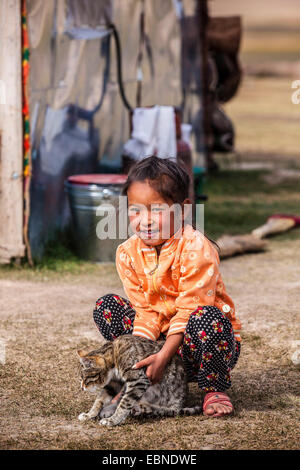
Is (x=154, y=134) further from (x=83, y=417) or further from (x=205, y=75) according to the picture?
(x=205, y=75)

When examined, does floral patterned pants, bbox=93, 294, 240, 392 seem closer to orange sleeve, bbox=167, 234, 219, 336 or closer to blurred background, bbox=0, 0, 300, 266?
orange sleeve, bbox=167, 234, 219, 336

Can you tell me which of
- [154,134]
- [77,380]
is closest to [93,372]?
[77,380]

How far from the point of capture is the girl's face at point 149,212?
3.21 m

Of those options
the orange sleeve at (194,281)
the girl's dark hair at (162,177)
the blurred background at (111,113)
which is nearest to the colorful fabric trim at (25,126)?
the blurred background at (111,113)

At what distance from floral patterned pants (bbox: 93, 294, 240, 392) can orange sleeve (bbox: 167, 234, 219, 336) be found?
0.14 feet

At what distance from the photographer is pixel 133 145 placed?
7.32 m

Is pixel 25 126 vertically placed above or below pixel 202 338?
above

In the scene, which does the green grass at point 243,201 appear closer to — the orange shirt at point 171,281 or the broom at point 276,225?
the broom at point 276,225

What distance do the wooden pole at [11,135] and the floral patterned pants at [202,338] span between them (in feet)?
8.99

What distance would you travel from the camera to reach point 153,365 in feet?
10.1

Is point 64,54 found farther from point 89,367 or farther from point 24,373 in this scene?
point 89,367

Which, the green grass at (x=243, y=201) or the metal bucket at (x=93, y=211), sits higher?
the metal bucket at (x=93, y=211)

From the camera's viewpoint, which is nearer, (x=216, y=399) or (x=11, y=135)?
(x=216, y=399)

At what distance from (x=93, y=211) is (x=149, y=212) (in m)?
3.14
